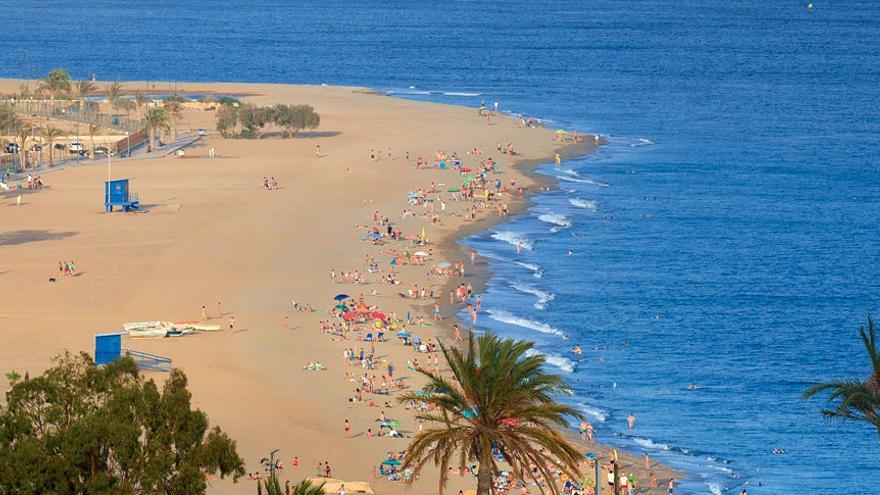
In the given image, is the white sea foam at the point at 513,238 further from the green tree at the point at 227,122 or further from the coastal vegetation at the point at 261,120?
the green tree at the point at 227,122

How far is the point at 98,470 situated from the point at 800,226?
200 feet

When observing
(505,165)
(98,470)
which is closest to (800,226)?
(505,165)

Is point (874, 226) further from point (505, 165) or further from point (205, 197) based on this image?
point (205, 197)

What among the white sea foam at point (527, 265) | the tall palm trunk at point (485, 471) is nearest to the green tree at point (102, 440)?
the tall palm trunk at point (485, 471)

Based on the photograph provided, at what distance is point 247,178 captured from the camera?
283 ft

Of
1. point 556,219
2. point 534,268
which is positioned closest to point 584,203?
point 556,219

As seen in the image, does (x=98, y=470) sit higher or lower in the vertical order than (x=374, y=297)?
lower

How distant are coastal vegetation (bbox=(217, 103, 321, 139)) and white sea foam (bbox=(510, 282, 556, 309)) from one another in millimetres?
44496

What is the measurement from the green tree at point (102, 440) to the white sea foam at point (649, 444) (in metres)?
20.5

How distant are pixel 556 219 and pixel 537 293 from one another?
1667cm

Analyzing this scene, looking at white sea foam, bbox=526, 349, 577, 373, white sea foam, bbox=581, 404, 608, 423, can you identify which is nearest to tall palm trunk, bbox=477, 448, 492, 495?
white sea foam, bbox=581, 404, 608, 423

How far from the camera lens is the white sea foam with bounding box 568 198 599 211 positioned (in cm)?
8219

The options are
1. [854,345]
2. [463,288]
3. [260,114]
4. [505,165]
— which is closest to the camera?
[854,345]

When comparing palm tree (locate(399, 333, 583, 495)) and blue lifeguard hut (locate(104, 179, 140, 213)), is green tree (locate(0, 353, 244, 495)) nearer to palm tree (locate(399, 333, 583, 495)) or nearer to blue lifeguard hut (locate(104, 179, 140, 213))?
palm tree (locate(399, 333, 583, 495))
